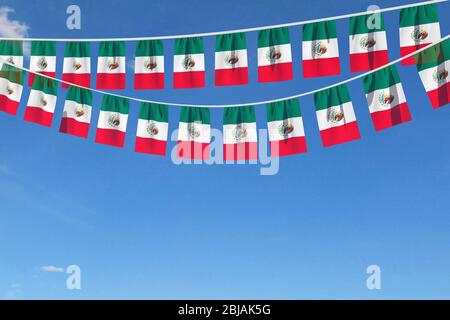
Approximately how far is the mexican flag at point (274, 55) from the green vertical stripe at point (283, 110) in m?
0.56

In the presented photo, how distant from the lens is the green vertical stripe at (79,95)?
10703 millimetres

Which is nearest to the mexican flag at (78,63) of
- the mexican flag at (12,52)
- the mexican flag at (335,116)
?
the mexican flag at (12,52)

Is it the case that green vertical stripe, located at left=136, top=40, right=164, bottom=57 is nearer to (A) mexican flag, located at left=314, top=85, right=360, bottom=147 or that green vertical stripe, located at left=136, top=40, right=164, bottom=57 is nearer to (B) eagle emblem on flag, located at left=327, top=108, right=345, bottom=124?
(A) mexican flag, located at left=314, top=85, right=360, bottom=147

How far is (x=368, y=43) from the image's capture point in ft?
29.9

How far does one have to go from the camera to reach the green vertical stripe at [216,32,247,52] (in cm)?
968

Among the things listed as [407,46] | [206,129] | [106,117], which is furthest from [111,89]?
[407,46]

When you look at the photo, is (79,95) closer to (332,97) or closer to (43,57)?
(43,57)

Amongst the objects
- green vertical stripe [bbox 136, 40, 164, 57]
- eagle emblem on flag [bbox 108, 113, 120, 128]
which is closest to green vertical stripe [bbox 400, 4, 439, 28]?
green vertical stripe [bbox 136, 40, 164, 57]

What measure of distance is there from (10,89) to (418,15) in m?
7.22

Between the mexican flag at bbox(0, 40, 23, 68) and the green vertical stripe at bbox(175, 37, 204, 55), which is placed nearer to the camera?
the green vertical stripe at bbox(175, 37, 204, 55)

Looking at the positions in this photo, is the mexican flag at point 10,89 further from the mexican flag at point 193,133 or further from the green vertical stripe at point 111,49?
the mexican flag at point 193,133

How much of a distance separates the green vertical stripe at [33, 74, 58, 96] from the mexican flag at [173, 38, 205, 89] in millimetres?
2410

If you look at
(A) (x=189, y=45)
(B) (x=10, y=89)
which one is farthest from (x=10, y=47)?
(A) (x=189, y=45)

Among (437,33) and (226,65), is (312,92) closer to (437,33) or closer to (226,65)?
(226,65)
